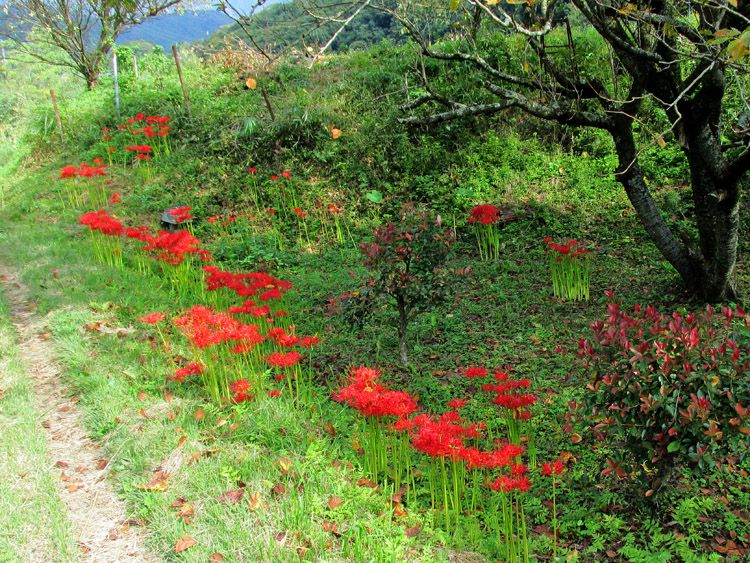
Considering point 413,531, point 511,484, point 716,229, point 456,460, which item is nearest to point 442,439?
point 456,460

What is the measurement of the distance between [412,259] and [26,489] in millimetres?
2955

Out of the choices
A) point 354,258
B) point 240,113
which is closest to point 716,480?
point 354,258

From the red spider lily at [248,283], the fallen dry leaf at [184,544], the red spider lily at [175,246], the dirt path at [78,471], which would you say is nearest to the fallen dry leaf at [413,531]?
the fallen dry leaf at [184,544]

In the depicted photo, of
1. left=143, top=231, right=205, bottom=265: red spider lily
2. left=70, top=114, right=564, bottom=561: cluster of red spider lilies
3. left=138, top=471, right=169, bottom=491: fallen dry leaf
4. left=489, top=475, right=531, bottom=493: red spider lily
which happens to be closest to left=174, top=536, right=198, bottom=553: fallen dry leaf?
left=138, top=471, right=169, bottom=491: fallen dry leaf

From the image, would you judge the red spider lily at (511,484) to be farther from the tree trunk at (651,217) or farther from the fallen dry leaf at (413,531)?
the tree trunk at (651,217)

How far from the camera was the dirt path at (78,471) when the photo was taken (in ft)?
9.14

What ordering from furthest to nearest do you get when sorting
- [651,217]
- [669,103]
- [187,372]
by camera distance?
1. [651,217]
2. [669,103]
3. [187,372]

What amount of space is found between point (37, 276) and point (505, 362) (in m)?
5.35

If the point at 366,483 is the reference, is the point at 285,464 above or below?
above

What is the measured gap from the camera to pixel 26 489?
3.11 m

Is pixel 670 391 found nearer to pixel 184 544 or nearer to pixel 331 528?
pixel 331 528

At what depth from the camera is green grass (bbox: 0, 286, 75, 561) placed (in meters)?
2.72

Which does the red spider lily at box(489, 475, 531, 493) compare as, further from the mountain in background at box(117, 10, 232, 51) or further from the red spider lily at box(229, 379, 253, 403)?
the mountain in background at box(117, 10, 232, 51)

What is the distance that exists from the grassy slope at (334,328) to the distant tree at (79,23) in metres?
4.66
